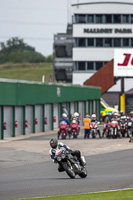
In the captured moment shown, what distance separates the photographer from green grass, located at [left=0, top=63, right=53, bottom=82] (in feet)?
544

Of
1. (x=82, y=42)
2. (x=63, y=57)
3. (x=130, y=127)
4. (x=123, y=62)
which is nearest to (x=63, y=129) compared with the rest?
(x=130, y=127)

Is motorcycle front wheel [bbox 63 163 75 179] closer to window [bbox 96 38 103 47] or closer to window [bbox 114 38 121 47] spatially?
window [bbox 96 38 103 47]

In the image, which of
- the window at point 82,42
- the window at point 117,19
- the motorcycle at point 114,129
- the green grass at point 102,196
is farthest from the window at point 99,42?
the green grass at point 102,196

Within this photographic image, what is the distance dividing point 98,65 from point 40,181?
81.3m

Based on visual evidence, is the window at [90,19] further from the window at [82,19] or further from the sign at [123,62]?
the sign at [123,62]

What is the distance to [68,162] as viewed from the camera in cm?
1848

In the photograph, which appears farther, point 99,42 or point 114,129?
point 99,42

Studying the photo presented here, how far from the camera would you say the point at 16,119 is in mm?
44062

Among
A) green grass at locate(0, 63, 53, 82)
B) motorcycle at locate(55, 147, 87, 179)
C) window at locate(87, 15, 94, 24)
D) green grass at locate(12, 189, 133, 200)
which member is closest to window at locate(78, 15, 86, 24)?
window at locate(87, 15, 94, 24)

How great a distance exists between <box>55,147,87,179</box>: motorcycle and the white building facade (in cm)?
7953

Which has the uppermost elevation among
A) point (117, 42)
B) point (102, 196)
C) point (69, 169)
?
point (102, 196)

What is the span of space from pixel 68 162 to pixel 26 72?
513ft

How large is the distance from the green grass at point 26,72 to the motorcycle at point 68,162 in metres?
143

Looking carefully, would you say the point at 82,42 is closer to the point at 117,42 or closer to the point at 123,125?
the point at 117,42
